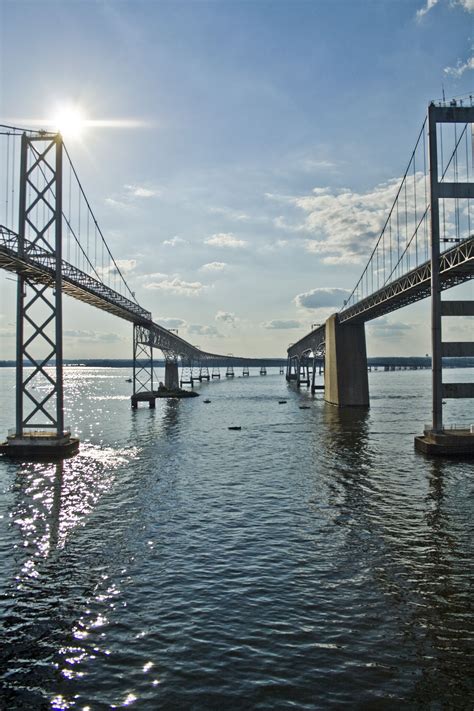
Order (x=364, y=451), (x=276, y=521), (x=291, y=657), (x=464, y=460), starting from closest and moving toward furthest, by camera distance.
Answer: (x=291, y=657) → (x=276, y=521) → (x=464, y=460) → (x=364, y=451)

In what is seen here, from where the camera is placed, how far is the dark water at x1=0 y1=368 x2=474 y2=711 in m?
10.7

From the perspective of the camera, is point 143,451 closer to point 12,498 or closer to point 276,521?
point 12,498

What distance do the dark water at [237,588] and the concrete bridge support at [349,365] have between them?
49686 millimetres

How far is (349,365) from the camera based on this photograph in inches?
3280

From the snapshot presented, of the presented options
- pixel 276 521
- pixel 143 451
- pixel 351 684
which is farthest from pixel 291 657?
pixel 143 451

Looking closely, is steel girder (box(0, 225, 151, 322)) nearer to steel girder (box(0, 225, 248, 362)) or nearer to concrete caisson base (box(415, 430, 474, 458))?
steel girder (box(0, 225, 248, 362))

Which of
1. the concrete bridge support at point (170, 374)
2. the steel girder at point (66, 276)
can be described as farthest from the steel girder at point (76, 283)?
the concrete bridge support at point (170, 374)

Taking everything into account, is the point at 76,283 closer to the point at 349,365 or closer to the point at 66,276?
the point at 66,276

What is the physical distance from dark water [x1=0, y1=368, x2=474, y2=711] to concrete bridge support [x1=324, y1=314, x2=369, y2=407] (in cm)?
4969

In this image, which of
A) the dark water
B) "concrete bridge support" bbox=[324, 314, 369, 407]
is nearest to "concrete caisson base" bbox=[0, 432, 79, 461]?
the dark water

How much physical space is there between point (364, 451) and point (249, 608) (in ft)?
95.1

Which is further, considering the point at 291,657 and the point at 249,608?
the point at 249,608

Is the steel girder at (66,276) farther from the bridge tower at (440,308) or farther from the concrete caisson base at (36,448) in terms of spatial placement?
the bridge tower at (440,308)

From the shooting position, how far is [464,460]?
1443 inches
